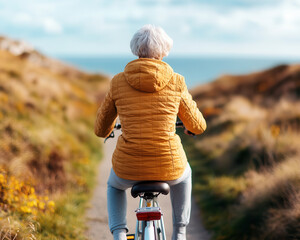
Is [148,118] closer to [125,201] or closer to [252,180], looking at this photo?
[125,201]

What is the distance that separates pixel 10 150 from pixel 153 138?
15.9ft

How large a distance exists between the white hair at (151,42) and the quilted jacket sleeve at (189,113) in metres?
0.31

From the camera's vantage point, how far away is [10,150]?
6.96 m

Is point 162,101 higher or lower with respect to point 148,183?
higher

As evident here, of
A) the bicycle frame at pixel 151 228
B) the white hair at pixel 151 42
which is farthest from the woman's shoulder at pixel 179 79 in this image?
the bicycle frame at pixel 151 228

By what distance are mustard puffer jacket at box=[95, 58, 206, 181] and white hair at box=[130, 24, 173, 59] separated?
110mm

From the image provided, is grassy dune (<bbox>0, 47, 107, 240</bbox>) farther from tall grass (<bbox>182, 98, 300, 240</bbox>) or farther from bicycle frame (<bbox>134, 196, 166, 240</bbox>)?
tall grass (<bbox>182, 98, 300, 240</bbox>)

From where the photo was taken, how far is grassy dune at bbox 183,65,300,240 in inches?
185

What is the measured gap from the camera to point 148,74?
2.79 metres

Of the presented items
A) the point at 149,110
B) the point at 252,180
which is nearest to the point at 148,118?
the point at 149,110

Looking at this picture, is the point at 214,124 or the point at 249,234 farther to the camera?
the point at 214,124

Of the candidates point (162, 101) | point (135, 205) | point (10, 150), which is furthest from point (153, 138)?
point (10, 150)

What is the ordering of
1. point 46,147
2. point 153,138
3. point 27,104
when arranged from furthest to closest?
point 27,104
point 46,147
point 153,138

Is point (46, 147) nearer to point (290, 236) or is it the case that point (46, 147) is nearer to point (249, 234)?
point (249, 234)
